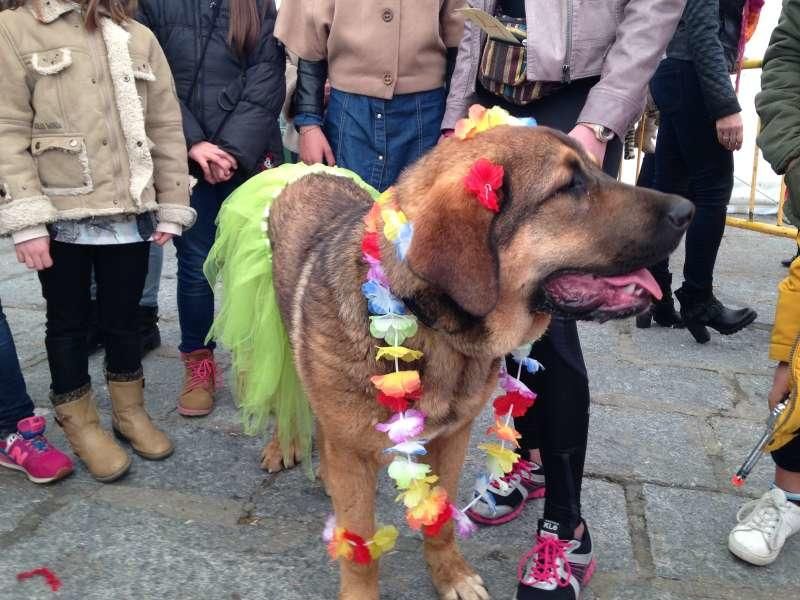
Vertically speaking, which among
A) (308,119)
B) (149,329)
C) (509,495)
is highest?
(308,119)

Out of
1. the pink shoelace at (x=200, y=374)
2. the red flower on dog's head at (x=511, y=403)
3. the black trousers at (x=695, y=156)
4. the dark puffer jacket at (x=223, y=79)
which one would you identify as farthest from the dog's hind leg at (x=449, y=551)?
the black trousers at (x=695, y=156)

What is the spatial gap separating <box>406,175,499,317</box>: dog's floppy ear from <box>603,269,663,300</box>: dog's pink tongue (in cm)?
35

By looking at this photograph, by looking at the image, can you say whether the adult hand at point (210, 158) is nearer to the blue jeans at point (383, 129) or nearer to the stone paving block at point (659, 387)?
the blue jeans at point (383, 129)

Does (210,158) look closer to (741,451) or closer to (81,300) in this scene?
(81,300)

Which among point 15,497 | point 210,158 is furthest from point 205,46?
point 15,497

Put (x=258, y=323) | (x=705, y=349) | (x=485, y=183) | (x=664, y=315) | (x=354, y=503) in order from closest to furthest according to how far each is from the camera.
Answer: (x=485, y=183) → (x=354, y=503) → (x=258, y=323) → (x=705, y=349) → (x=664, y=315)

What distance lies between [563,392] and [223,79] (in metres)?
2.25

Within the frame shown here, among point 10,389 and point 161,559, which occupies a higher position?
point 10,389

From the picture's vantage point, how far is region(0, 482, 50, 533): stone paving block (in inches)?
111

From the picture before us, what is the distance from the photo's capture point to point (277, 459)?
128 inches

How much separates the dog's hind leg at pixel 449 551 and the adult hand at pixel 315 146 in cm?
155

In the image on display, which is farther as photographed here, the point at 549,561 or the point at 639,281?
the point at 549,561

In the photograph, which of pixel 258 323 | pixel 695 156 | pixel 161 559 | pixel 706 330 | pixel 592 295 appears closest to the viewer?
pixel 592 295

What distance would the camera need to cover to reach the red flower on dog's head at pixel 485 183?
1.87 meters
